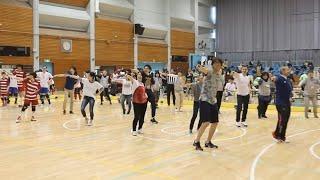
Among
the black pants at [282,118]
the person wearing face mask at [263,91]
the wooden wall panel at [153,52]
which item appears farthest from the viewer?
the wooden wall panel at [153,52]

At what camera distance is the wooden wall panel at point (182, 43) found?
39000 mm

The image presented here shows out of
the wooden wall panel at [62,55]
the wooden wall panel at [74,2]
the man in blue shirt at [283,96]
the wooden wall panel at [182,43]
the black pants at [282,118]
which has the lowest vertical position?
the black pants at [282,118]

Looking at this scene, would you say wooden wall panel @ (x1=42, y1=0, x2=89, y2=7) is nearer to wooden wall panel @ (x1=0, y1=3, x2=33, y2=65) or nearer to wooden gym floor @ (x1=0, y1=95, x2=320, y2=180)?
wooden wall panel @ (x1=0, y1=3, x2=33, y2=65)

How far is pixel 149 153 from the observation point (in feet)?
26.5

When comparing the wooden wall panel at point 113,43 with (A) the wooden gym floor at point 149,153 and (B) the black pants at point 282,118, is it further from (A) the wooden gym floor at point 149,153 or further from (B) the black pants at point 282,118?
(B) the black pants at point 282,118

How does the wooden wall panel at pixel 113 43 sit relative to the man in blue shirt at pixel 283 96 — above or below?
above

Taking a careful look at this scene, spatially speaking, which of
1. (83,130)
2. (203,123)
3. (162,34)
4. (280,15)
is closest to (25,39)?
(162,34)

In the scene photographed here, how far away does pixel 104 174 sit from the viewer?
6293 mm

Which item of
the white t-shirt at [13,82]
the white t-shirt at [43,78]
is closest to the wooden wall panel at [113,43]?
the white t-shirt at [13,82]

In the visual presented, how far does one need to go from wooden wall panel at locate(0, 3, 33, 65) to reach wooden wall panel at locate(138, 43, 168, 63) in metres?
10.8

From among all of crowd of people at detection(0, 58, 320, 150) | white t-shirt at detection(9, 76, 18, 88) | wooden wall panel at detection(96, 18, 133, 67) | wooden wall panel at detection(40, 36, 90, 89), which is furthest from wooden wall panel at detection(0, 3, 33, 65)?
crowd of people at detection(0, 58, 320, 150)

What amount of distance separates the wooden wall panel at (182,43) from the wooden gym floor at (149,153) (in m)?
26.7

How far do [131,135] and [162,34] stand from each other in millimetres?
28683

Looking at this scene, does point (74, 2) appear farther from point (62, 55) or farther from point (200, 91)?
point (200, 91)
